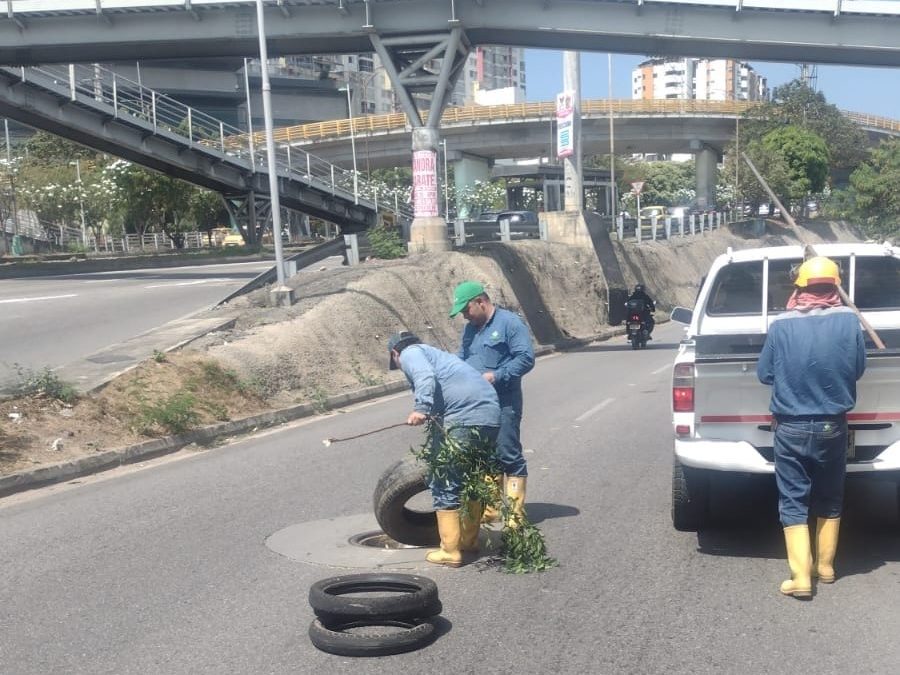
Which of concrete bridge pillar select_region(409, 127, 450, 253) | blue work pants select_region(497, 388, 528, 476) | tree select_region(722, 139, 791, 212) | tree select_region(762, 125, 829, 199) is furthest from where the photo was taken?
tree select_region(762, 125, 829, 199)

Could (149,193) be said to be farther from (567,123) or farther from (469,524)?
(469,524)

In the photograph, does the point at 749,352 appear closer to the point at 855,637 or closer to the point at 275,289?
the point at 855,637

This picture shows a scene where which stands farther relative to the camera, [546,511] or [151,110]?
[151,110]

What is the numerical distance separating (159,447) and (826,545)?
26.2 ft

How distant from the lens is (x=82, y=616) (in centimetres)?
587

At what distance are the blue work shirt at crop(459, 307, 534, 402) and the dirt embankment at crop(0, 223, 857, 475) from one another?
5.41 meters

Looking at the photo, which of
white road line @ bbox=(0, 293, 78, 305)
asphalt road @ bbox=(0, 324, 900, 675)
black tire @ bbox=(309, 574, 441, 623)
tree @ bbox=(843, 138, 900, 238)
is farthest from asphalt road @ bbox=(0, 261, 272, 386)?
tree @ bbox=(843, 138, 900, 238)

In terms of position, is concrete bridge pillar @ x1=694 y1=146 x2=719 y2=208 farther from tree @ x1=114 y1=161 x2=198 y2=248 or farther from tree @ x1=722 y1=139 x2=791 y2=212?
tree @ x1=114 y1=161 x2=198 y2=248

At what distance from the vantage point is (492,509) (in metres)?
6.79

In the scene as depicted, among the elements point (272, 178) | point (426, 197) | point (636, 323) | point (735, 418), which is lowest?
point (636, 323)

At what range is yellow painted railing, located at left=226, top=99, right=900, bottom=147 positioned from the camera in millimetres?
66188

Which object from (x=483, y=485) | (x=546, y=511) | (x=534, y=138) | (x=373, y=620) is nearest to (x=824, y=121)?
(x=534, y=138)

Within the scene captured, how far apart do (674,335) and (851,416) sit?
75.9 ft

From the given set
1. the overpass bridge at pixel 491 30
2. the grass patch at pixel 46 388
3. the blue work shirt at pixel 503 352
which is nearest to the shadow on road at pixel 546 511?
the blue work shirt at pixel 503 352
